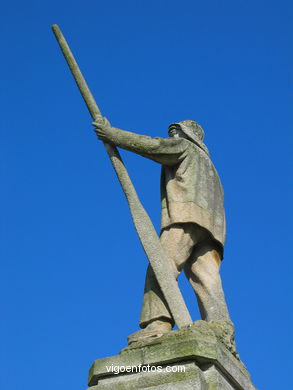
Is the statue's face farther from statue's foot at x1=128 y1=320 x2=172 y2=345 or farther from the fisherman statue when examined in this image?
statue's foot at x1=128 y1=320 x2=172 y2=345

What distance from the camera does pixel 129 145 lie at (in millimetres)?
8336

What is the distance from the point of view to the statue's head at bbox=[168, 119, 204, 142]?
29.6 feet

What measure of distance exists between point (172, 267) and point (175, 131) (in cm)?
213

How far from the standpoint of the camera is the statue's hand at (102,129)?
8.43m

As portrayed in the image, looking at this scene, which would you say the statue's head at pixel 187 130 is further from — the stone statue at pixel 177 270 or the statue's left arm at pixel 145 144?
the statue's left arm at pixel 145 144

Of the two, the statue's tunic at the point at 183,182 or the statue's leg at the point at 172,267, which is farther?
the statue's tunic at the point at 183,182

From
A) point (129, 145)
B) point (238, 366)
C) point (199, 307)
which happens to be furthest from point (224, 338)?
point (129, 145)

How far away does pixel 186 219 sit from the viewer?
809 cm

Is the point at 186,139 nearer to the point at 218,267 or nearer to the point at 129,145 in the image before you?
the point at 129,145

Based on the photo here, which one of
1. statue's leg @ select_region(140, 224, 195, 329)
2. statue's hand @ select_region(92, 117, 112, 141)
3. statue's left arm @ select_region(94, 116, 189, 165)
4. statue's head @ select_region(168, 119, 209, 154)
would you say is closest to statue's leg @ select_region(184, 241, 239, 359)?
statue's leg @ select_region(140, 224, 195, 329)

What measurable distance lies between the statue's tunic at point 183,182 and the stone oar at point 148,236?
0.91ft

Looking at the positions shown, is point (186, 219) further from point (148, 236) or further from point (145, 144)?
point (145, 144)

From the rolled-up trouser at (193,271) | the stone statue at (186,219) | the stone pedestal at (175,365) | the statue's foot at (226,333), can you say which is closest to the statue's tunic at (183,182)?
the stone statue at (186,219)

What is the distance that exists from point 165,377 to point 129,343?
2.87 feet
